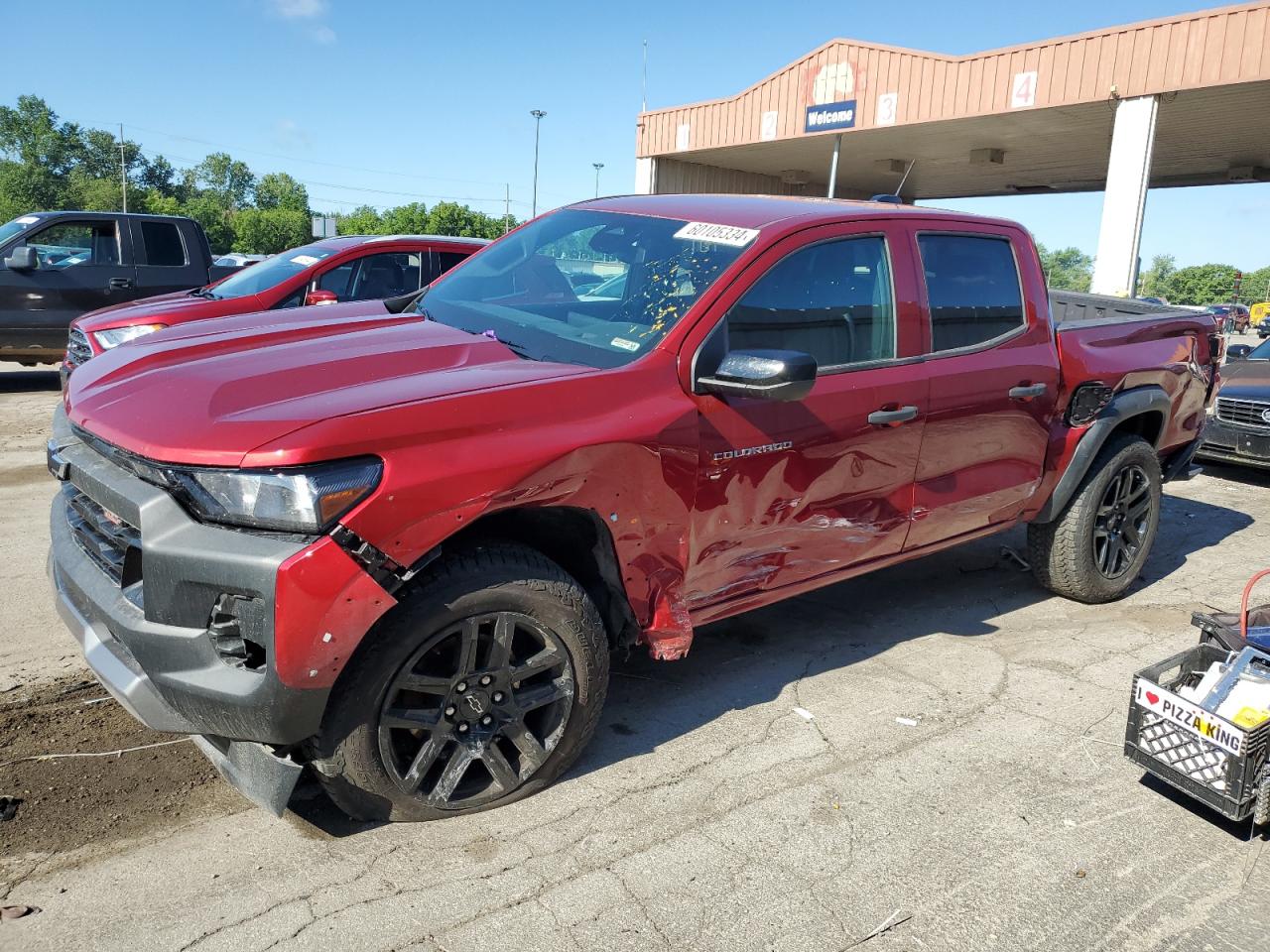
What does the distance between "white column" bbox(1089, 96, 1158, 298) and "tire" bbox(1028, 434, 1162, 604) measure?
13.2 m

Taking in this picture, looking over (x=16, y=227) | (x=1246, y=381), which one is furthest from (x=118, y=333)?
(x=1246, y=381)

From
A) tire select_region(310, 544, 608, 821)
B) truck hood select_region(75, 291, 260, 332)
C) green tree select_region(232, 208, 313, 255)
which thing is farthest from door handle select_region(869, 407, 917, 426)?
green tree select_region(232, 208, 313, 255)

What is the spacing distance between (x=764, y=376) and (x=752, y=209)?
43.1 inches

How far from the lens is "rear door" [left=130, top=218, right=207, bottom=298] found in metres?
11.1

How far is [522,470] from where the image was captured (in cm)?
269

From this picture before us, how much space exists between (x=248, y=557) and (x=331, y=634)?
0.28 m

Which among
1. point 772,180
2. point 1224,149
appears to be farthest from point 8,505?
point 772,180

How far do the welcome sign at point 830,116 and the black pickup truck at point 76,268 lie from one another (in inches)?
587

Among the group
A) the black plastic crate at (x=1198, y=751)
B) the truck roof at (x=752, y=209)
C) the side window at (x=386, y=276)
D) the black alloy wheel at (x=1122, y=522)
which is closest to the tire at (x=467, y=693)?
the truck roof at (x=752, y=209)

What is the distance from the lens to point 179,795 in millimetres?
2963

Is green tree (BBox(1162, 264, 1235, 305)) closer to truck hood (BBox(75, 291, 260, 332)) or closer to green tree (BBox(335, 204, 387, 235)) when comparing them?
green tree (BBox(335, 204, 387, 235))

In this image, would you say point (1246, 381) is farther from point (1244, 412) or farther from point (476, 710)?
point (476, 710)

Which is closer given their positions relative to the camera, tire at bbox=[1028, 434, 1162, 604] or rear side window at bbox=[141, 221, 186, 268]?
tire at bbox=[1028, 434, 1162, 604]

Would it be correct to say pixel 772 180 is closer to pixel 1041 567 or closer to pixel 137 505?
pixel 1041 567
